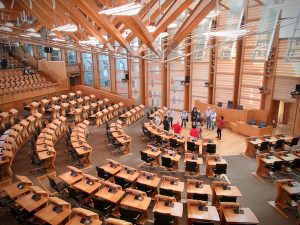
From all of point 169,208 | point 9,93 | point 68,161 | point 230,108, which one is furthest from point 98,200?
point 9,93

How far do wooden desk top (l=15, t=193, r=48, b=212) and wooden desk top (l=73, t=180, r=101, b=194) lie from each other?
1.04 metres

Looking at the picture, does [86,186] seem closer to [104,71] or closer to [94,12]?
[94,12]

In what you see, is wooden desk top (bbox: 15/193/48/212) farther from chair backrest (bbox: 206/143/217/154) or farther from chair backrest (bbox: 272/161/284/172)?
chair backrest (bbox: 272/161/284/172)

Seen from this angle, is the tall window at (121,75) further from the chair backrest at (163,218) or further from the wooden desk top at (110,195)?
the chair backrest at (163,218)

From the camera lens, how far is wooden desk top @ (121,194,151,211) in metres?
6.96

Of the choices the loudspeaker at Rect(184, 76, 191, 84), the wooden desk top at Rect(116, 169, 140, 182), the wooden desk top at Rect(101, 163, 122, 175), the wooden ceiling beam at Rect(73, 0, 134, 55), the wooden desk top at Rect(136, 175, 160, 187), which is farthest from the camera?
the loudspeaker at Rect(184, 76, 191, 84)

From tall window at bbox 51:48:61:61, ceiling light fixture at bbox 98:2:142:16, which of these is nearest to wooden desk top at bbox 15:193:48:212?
ceiling light fixture at bbox 98:2:142:16

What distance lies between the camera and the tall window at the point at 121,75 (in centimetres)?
2469

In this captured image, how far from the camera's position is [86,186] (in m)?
7.96

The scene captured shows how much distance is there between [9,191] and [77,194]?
81.2 inches

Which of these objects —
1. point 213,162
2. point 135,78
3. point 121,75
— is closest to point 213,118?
point 213,162

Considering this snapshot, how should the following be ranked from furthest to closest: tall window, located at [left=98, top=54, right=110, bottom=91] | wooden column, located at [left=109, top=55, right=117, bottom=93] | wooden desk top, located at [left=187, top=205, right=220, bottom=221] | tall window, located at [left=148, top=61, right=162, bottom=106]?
1. tall window, located at [left=98, top=54, right=110, bottom=91]
2. wooden column, located at [left=109, top=55, right=117, bottom=93]
3. tall window, located at [left=148, top=61, right=162, bottom=106]
4. wooden desk top, located at [left=187, top=205, right=220, bottom=221]

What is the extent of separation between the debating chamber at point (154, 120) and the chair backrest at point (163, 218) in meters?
0.03

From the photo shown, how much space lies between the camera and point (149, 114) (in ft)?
61.7
